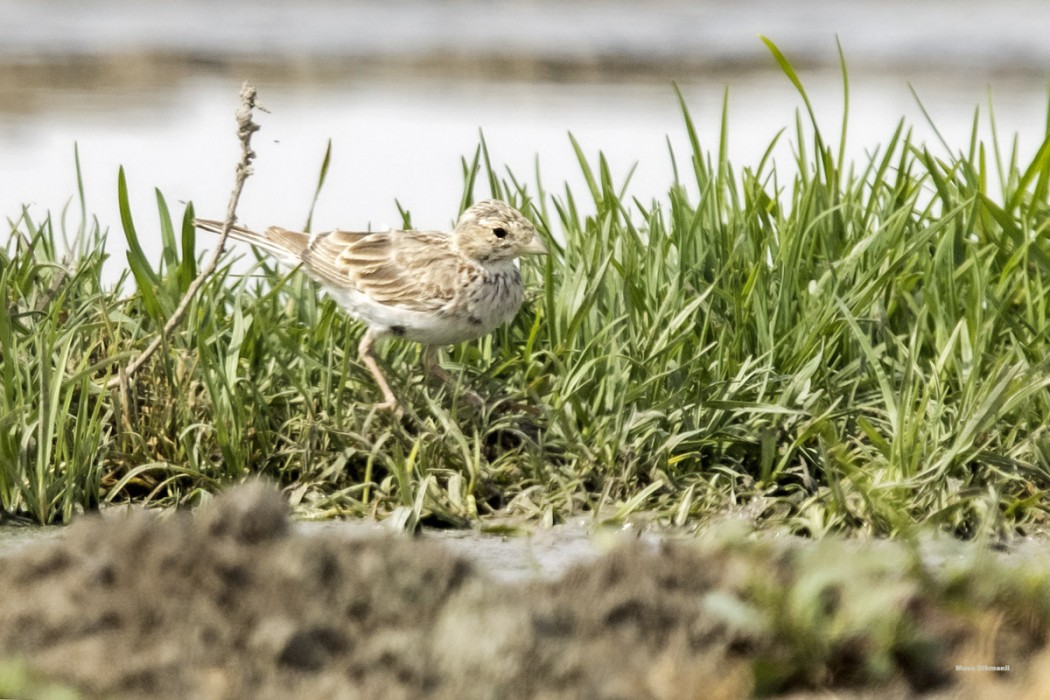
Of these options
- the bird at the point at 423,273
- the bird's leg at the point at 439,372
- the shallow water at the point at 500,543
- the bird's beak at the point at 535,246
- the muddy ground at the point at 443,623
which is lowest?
the shallow water at the point at 500,543

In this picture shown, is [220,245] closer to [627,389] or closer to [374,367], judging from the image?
[374,367]

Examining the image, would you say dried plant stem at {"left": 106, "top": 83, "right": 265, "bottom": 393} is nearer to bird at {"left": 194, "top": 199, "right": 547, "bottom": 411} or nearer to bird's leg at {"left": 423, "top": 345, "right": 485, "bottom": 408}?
bird at {"left": 194, "top": 199, "right": 547, "bottom": 411}

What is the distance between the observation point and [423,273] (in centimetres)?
646

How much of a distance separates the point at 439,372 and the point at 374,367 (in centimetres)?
27

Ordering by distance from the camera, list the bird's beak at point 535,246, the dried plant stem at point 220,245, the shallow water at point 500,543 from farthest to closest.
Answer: the bird's beak at point 535,246 → the dried plant stem at point 220,245 → the shallow water at point 500,543

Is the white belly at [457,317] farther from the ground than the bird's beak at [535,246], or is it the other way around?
the bird's beak at [535,246]

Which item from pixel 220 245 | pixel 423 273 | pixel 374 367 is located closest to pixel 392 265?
pixel 423 273

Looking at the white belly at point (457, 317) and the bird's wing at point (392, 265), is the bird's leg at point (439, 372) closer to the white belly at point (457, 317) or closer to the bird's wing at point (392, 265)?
the white belly at point (457, 317)

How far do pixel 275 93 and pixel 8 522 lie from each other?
25.1 feet

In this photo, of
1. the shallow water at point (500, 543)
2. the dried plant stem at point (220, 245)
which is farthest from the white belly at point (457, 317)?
the shallow water at point (500, 543)

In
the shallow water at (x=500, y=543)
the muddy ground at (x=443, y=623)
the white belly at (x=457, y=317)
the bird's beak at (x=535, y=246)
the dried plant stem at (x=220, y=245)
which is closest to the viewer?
the muddy ground at (x=443, y=623)

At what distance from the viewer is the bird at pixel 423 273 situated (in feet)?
20.3

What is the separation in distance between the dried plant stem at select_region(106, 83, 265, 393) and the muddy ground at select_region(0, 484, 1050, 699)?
2.02m

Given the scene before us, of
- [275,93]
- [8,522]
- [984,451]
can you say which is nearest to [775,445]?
[984,451]
